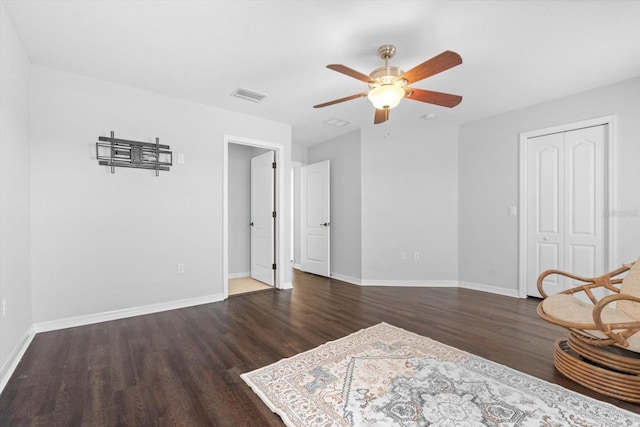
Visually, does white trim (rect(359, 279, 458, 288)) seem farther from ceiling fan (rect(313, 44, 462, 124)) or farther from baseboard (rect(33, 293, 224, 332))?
ceiling fan (rect(313, 44, 462, 124))

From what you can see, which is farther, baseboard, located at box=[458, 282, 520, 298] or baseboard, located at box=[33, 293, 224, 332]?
baseboard, located at box=[458, 282, 520, 298]

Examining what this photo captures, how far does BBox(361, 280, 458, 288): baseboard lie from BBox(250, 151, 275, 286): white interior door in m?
1.65

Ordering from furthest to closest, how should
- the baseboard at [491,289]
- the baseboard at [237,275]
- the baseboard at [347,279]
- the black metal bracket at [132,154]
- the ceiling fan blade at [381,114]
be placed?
the baseboard at [237,275] → the baseboard at [347,279] → the baseboard at [491,289] → the black metal bracket at [132,154] → the ceiling fan blade at [381,114]

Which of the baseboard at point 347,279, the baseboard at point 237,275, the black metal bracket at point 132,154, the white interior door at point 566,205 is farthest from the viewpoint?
the baseboard at point 237,275

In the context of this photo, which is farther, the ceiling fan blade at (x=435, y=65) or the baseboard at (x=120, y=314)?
the baseboard at (x=120, y=314)

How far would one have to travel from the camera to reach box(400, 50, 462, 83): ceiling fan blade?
76.0 inches

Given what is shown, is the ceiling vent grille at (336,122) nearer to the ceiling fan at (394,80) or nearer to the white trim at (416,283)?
the ceiling fan at (394,80)

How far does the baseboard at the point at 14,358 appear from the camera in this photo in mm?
1977

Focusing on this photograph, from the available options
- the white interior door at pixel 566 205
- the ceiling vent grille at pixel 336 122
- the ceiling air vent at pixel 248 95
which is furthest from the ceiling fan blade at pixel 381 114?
the white interior door at pixel 566 205

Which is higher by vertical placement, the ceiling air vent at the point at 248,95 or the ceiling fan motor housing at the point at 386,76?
the ceiling air vent at the point at 248,95

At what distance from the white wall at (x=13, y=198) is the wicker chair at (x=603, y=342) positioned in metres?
3.81

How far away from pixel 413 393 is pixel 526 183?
349cm

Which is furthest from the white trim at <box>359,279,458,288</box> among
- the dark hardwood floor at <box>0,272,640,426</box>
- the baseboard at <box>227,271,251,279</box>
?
the baseboard at <box>227,271,251,279</box>

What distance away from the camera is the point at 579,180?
360 centimetres
